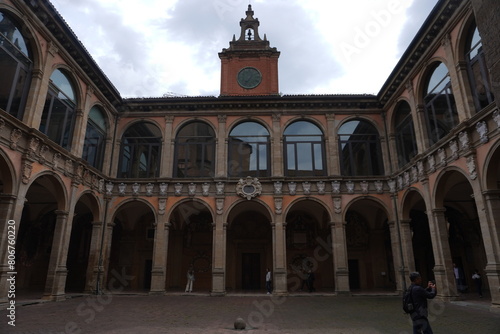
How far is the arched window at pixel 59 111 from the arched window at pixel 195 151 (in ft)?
18.2

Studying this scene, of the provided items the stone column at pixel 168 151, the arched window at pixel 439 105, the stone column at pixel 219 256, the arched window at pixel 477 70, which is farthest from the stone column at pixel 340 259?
the stone column at pixel 168 151

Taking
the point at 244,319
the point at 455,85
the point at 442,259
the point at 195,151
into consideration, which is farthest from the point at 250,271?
the point at 455,85

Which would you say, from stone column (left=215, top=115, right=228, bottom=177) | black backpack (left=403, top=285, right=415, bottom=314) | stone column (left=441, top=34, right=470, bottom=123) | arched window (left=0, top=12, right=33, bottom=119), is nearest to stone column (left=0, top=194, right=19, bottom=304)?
arched window (left=0, top=12, right=33, bottom=119)

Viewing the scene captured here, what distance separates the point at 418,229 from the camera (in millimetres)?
19203

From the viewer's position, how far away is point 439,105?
44.1ft

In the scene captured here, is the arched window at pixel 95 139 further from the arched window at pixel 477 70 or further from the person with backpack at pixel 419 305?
the arched window at pixel 477 70

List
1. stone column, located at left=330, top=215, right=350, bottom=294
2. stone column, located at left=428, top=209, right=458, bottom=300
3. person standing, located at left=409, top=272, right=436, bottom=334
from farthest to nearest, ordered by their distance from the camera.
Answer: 1. stone column, located at left=330, top=215, right=350, bottom=294
2. stone column, located at left=428, top=209, right=458, bottom=300
3. person standing, located at left=409, top=272, right=436, bottom=334

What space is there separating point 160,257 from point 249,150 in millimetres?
7329

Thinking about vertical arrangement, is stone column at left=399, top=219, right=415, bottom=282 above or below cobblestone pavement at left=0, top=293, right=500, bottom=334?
above

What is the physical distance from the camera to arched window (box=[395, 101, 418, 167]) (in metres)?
15.7

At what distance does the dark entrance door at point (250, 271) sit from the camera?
784 inches

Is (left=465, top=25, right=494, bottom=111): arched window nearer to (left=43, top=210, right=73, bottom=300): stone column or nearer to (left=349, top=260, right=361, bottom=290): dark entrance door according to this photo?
(left=349, top=260, right=361, bottom=290): dark entrance door

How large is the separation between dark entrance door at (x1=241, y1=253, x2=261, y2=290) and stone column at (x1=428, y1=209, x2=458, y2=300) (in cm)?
1013

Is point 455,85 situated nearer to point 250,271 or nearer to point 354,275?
point 354,275
